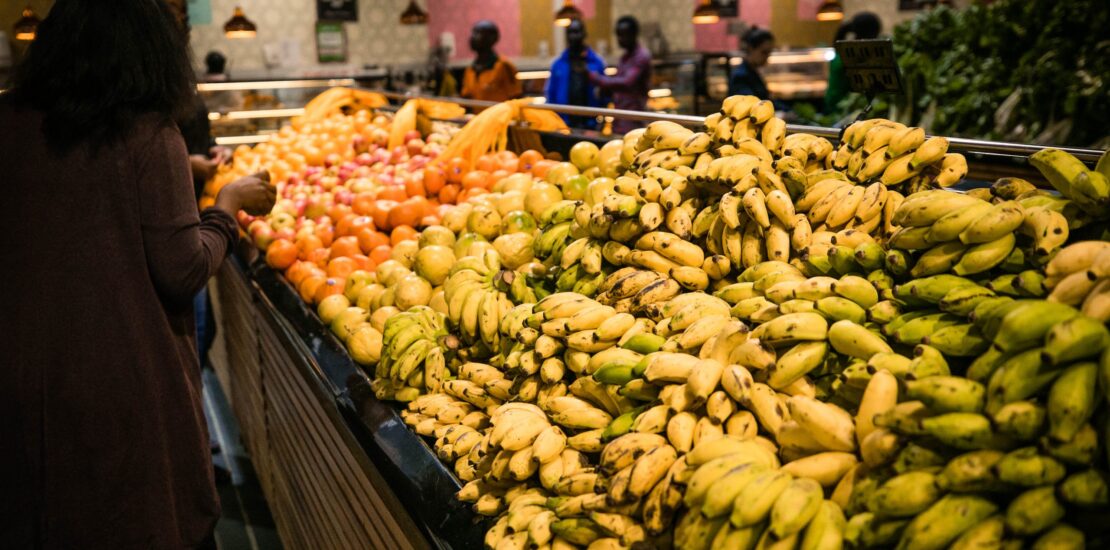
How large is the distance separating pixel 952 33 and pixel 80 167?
8.06 metres

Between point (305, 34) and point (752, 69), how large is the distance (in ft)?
29.0

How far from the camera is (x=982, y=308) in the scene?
1231mm

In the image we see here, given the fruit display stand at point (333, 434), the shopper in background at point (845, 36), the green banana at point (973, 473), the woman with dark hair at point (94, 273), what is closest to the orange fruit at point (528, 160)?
the fruit display stand at point (333, 434)

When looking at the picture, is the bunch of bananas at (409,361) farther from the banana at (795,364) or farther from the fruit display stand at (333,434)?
the banana at (795,364)

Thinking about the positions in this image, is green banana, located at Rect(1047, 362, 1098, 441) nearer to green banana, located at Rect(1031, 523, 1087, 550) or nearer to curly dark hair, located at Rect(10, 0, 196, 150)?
green banana, located at Rect(1031, 523, 1087, 550)

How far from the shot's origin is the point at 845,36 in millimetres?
7707

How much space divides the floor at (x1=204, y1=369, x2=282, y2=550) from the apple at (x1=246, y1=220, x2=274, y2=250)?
91 cm

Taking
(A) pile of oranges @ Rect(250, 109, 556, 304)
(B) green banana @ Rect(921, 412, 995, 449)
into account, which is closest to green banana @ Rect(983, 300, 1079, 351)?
(B) green banana @ Rect(921, 412, 995, 449)

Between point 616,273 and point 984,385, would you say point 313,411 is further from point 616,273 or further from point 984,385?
point 984,385

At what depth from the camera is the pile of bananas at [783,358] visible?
1.08 metres

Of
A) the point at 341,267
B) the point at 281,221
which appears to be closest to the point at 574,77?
the point at 281,221

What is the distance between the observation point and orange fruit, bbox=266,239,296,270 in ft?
12.3

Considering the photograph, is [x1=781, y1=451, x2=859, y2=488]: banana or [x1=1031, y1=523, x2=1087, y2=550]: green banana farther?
[x1=781, y1=451, x2=859, y2=488]: banana

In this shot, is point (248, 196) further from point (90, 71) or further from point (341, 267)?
point (90, 71)
